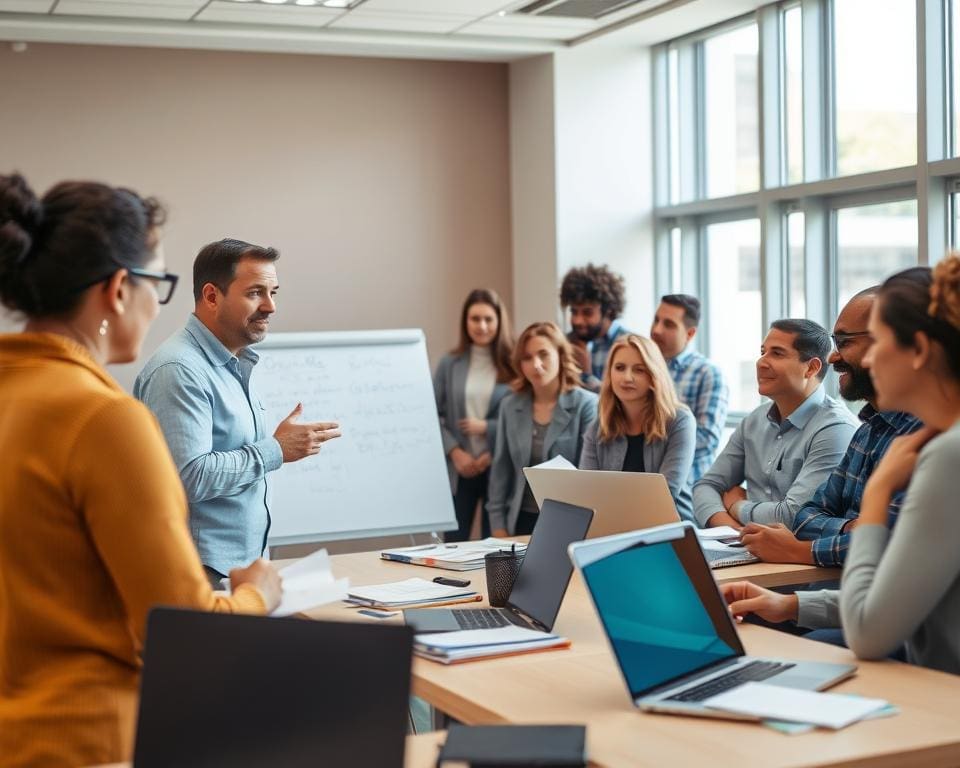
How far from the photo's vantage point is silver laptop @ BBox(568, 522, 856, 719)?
2.04 metres

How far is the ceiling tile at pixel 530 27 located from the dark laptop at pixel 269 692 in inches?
198

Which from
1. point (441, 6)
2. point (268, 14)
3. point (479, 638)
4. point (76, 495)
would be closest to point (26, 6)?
point (268, 14)

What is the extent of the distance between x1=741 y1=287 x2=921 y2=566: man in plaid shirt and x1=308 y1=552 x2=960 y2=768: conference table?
2.22 feet

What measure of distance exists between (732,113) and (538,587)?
4.47 meters

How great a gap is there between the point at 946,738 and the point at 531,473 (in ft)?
5.93

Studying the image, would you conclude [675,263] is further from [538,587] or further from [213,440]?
[538,587]

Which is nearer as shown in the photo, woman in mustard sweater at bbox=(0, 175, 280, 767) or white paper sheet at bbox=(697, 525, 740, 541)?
woman in mustard sweater at bbox=(0, 175, 280, 767)

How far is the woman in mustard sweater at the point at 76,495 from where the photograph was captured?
62.2 inches

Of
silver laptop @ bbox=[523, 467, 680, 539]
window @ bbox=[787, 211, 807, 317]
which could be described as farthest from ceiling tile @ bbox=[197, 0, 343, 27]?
silver laptop @ bbox=[523, 467, 680, 539]

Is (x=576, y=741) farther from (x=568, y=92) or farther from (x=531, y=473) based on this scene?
(x=568, y=92)

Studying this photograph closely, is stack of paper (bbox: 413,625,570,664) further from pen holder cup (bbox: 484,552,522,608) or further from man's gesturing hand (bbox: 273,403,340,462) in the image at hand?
man's gesturing hand (bbox: 273,403,340,462)

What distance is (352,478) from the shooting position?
589 cm

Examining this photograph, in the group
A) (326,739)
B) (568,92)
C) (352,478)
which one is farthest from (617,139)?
(326,739)

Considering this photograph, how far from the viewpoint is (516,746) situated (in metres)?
1.66
